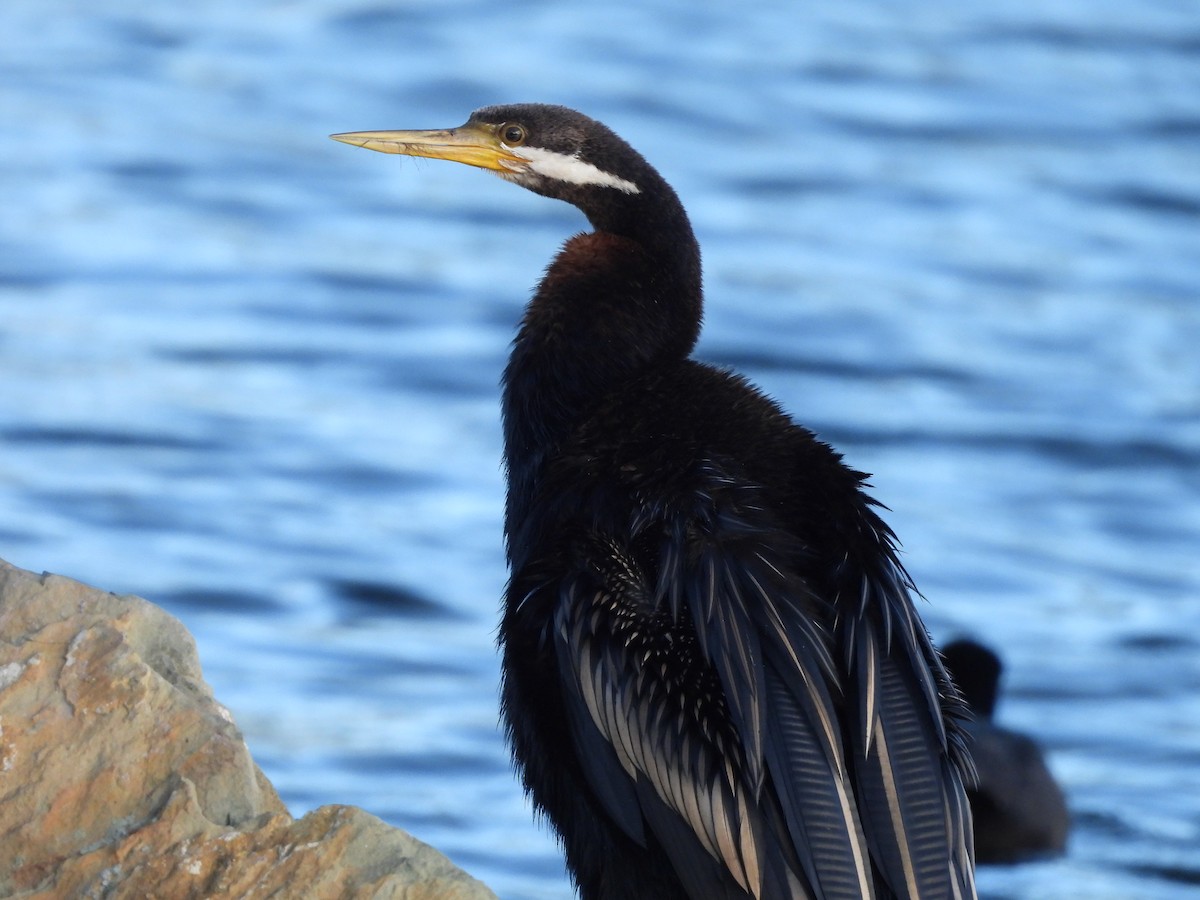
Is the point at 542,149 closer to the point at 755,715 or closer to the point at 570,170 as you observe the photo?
the point at 570,170

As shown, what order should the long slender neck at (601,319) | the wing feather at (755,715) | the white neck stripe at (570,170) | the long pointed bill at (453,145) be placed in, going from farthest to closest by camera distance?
the long pointed bill at (453,145) < the white neck stripe at (570,170) < the long slender neck at (601,319) < the wing feather at (755,715)

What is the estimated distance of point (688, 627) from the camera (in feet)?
15.6

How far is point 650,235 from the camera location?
5527mm

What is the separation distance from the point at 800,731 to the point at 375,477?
6168 millimetres

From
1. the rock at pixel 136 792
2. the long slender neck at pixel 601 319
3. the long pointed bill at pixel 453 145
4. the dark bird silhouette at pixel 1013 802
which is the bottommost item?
the dark bird silhouette at pixel 1013 802

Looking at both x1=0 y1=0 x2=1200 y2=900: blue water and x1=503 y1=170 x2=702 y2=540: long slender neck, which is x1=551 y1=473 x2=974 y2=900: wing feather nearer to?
x1=503 y1=170 x2=702 y2=540: long slender neck

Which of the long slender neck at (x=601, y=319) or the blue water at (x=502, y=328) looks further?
the blue water at (x=502, y=328)

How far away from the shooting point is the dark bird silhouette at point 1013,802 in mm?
7758

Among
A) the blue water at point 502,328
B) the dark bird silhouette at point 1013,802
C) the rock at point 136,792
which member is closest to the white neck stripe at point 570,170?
the rock at point 136,792

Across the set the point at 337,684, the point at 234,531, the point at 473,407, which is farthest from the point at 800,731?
the point at 473,407

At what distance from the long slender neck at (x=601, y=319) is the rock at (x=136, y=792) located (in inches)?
47.9

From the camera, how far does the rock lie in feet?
13.3

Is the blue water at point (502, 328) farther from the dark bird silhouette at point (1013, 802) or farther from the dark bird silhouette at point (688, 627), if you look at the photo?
the dark bird silhouette at point (688, 627)

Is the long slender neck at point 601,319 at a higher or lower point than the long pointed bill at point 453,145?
lower
